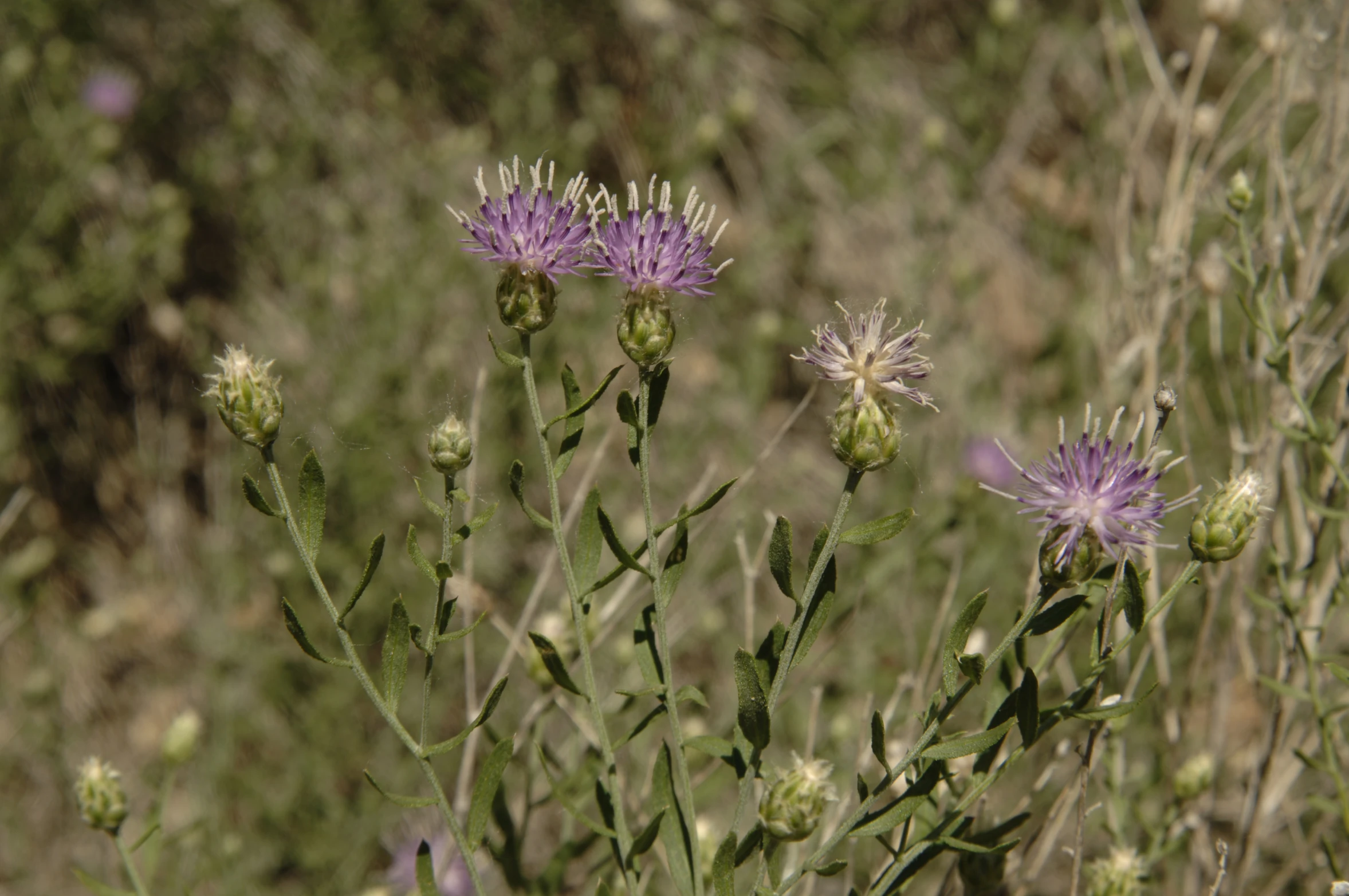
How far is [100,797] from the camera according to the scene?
147cm

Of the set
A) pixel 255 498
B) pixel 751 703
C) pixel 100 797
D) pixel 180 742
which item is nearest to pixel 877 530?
pixel 751 703

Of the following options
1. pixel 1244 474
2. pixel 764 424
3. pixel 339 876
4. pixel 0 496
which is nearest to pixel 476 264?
pixel 764 424

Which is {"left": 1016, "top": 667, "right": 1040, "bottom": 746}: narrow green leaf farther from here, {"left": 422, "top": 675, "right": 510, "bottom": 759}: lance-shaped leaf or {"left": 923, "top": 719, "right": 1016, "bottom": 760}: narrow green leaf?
{"left": 422, "top": 675, "right": 510, "bottom": 759}: lance-shaped leaf

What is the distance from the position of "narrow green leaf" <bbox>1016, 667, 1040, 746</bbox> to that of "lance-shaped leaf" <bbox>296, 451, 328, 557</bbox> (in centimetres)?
74

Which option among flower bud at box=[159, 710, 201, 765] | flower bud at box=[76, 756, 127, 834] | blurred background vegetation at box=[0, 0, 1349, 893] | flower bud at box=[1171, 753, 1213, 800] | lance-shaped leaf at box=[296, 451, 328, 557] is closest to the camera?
lance-shaped leaf at box=[296, 451, 328, 557]

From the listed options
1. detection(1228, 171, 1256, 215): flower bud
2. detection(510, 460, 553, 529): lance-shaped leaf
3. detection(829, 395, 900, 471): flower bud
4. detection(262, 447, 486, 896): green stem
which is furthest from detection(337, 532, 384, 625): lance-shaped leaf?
detection(1228, 171, 1256, 215): flower bud

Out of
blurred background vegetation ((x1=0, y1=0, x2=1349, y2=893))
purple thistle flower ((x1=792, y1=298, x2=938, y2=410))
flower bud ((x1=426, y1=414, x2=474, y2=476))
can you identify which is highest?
blurred background vegetation ((x1=0, y1=0, x2=1349, y2=893))

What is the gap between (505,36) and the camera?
13.2ft

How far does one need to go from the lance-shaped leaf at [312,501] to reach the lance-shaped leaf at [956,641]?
0.66 meters

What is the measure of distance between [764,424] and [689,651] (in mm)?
1010

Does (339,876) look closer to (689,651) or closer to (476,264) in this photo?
(689,651)

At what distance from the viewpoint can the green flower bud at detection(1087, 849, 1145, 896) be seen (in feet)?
4.87

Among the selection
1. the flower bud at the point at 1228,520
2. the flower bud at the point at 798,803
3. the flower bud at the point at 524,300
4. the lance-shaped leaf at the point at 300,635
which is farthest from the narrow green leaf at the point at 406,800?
the flower bud at the point at 1228,520

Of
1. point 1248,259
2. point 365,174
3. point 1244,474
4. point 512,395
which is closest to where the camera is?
point 1244,474
